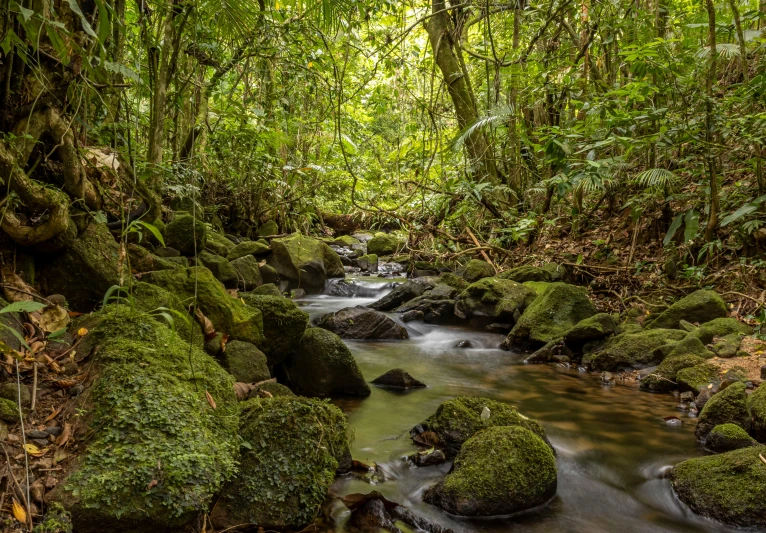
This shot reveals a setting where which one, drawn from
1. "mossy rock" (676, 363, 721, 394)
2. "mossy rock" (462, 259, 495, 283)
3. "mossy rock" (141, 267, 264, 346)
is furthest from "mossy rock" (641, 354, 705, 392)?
"mossy rock" (462, 259, 495, 283)

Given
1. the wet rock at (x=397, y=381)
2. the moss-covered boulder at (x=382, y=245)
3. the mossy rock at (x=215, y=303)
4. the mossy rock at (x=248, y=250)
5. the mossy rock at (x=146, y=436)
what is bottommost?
the wet rock at (x=397, y=381)

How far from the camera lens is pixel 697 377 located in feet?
16.4

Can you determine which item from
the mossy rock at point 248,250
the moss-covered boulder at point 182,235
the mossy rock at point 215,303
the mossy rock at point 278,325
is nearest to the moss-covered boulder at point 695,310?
the mossy rock at point 278,325

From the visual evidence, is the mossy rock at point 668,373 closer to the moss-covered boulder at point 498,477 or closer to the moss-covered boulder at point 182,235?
the moss-covered boulder at point 498,477

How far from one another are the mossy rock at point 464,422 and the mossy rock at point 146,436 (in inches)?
59.5

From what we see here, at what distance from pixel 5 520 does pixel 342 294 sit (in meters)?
8.78

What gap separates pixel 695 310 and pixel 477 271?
13.2 feet

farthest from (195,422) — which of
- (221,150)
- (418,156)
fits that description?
(418,156)

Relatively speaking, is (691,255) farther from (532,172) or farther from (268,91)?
(268,91)

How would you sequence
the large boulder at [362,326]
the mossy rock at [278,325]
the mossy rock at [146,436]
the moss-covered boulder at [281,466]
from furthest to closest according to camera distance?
the large boulder at [362,326] → the mossy rock at [278,325] → the moss-covered boulder at [281,466] → the mossy rock at [146,436]

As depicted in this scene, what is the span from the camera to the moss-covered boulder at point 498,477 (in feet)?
9.96

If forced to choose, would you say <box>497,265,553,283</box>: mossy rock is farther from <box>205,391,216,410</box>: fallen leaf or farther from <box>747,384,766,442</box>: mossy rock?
<box>205,391,216,410</box>: fallen leaf

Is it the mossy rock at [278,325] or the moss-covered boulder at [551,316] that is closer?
the mossy rock at [278,325]

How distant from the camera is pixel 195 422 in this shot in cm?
259
